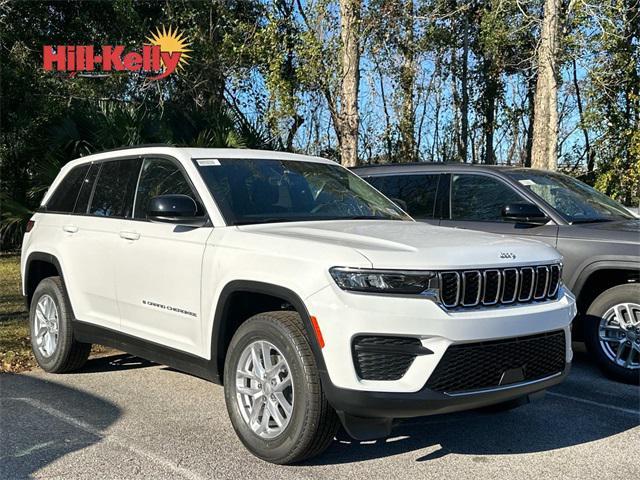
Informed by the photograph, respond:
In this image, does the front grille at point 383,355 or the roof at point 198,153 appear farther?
the roof at point 198,153

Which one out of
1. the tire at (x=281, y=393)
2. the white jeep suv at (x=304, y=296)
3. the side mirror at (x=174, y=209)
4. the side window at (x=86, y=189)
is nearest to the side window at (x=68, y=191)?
the side window at (x=86, y=189)

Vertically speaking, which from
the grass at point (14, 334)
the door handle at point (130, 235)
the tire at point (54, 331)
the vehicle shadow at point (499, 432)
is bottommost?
the grass at point (14, 334)

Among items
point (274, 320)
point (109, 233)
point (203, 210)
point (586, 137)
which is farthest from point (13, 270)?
point (586, 137)

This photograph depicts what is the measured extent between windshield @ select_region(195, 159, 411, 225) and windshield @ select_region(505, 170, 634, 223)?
75.5 inches

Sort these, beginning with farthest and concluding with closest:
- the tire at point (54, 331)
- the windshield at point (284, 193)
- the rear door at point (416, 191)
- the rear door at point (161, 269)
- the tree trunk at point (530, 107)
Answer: the tree trunk at point (530, 107) < the rear door at point (416, 191) < the tire at point (54, 331) < the windshield at point (284, 193) < the rear door at point (161, 269)

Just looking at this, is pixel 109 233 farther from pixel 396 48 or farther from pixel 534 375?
pixel 396 48

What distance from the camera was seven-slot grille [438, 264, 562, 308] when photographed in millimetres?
3666

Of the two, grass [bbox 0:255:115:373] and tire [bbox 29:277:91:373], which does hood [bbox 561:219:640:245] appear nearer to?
tire [bbox 29:277:91:373]

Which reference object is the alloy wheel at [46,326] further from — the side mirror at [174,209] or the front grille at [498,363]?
the front grille at [498,363]

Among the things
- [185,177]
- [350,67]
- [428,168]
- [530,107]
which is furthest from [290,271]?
[530,107]

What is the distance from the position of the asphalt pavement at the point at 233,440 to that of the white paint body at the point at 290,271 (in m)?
0.57

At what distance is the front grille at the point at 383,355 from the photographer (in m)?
3.53

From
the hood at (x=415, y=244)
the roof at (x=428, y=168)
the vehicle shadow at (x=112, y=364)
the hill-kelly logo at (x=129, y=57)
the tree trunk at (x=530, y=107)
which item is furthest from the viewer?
the tree trunk at (x=530, y=107)

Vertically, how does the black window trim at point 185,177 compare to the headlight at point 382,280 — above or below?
above
